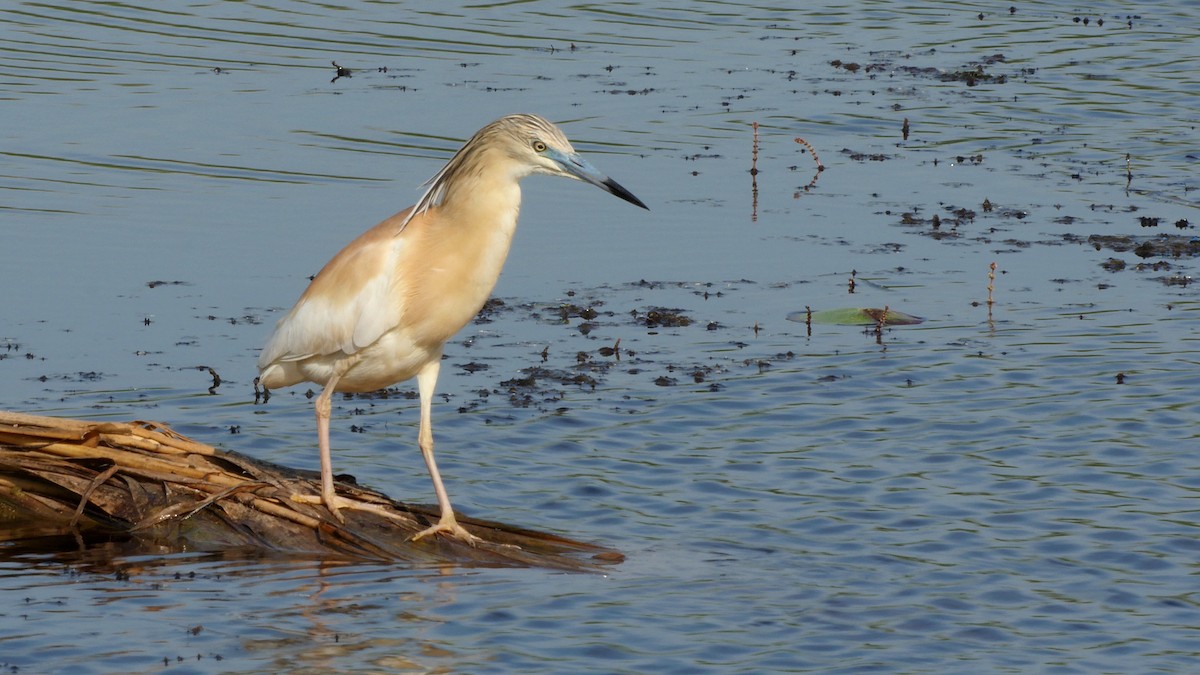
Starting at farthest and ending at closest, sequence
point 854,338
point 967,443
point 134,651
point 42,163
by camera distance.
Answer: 1. point 42,163
2. point 854,338
3. point 967,443
4. point 134,651

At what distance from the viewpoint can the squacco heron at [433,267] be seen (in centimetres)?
716

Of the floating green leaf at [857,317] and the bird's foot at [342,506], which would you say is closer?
the bird's foot at [342,506]

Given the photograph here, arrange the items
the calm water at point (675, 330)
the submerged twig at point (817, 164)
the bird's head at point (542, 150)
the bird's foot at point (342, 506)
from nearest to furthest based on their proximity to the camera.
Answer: the calm water at point (675, 330)
the bird's head at point (542, 150)
the bird's foot at point (342, 506)
the submerged twig at point (817, 164)

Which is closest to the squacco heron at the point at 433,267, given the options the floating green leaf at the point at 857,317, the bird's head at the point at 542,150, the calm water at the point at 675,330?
the bird's head at the point at 542,150

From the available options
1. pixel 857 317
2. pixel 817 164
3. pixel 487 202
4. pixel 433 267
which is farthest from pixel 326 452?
pixel 817 164

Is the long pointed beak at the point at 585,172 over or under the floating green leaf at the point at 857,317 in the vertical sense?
over

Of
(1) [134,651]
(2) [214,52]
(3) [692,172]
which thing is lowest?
(1) [134,651]

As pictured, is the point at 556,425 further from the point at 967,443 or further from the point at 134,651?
the point at 134,651

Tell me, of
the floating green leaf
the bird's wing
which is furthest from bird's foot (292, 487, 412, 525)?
the floating green leaf

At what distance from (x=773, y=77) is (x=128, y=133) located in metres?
6.26

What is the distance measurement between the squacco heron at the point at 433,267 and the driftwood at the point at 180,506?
5.6 inches

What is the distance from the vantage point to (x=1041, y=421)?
30.9 feet

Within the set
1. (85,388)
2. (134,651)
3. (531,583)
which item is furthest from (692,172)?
(134,651)

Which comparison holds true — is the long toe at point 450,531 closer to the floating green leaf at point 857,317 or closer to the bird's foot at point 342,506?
the bird's foot at point 342,506
